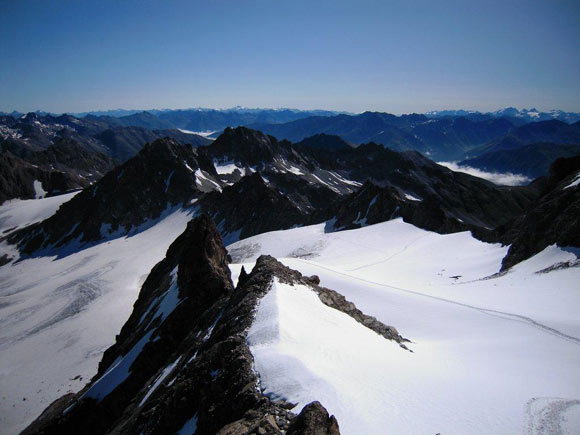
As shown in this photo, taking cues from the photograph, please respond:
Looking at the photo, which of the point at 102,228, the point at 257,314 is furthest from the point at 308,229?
the point at 102,228

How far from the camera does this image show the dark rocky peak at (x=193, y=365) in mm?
10578

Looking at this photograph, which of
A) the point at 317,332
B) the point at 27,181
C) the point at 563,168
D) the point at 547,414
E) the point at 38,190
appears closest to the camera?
the point at 547,414

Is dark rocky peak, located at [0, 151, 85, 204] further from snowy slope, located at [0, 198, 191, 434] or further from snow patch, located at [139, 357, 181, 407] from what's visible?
snow patch, located at [139, 357, 181, 407]

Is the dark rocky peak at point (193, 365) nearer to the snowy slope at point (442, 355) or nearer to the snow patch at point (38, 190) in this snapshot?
the snowy slope at point (442, 355)

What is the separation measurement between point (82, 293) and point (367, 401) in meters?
69.0

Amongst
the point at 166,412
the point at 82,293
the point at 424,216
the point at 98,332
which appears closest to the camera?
the point at 166,412

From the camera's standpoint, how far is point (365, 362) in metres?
13.9

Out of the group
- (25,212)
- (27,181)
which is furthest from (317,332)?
(27,181)

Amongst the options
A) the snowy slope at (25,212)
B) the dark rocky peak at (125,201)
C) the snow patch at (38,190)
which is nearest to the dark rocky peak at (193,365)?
the dark rocky peak at (125,201)

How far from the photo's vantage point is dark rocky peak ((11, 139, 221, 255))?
363 feet

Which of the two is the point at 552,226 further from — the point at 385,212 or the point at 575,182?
the point at 385,212

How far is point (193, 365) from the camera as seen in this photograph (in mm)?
14812

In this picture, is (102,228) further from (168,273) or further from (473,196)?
(473,196)

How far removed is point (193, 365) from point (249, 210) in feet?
289
